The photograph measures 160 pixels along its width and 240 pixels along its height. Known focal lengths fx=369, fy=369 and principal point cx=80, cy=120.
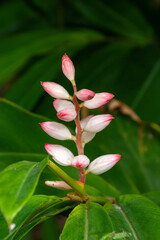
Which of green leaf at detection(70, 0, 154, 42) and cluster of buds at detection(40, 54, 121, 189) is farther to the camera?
green leaf at detection(70, 0, 154, 42)

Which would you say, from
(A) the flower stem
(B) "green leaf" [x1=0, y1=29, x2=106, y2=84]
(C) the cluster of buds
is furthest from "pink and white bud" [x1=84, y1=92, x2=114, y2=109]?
(B) "green leaf" [x1=0, y1=29, x2=106, y2=84]

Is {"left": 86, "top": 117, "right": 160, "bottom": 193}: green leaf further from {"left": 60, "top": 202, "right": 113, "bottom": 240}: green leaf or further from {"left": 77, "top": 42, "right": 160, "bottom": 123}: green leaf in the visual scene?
{"left": 60, "top": 202, "right": 113, "bottom": 240}: green leaf

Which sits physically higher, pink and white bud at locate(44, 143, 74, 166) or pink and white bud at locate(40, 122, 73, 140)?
pink and white bud at locate(40, 122, 73, 140)

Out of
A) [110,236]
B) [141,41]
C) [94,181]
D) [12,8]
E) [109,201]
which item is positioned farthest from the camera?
[12,8]

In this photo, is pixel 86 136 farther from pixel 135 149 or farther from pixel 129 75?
pixel 129 75

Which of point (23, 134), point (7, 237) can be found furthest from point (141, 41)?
point (7, 237)

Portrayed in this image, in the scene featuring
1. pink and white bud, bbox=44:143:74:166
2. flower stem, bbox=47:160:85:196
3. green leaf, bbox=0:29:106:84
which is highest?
green leaf, bbox=0:29:106:84

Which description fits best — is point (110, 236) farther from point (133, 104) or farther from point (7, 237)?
point (133, 104)
